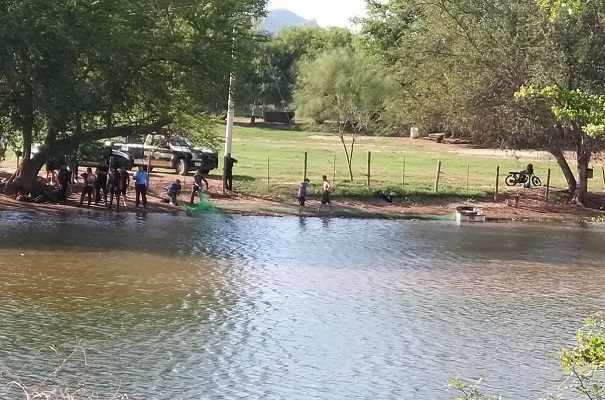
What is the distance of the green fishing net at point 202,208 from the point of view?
35.3 metres

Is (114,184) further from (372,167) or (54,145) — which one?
(372,167)

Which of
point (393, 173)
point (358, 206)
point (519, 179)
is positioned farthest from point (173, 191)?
point (519, 179)

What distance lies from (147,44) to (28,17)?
449 cm

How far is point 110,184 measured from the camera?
113 feet

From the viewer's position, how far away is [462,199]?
138 ft

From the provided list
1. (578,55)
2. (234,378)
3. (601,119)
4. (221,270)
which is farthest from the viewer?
(578,55)

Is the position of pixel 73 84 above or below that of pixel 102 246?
above

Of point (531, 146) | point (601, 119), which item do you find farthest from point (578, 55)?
point (601, 119)

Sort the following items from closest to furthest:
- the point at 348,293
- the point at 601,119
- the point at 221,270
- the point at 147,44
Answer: the point at 601,119
the point at 348,293
the point at 221,270
the point at 147,44

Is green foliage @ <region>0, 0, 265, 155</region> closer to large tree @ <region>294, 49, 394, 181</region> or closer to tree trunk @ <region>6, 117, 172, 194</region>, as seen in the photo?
tree trunk @ <region>6, 117, 172, 194</region>

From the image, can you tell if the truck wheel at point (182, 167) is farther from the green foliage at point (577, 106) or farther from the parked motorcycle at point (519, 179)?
the green foliage at point (577, 106)

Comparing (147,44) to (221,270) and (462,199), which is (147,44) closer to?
(221,270)

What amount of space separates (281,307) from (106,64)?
1579 centimetres

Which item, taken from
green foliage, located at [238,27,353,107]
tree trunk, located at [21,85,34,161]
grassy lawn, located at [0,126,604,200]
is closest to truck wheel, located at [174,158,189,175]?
grassy lawn, located at [0,126,604,200]
